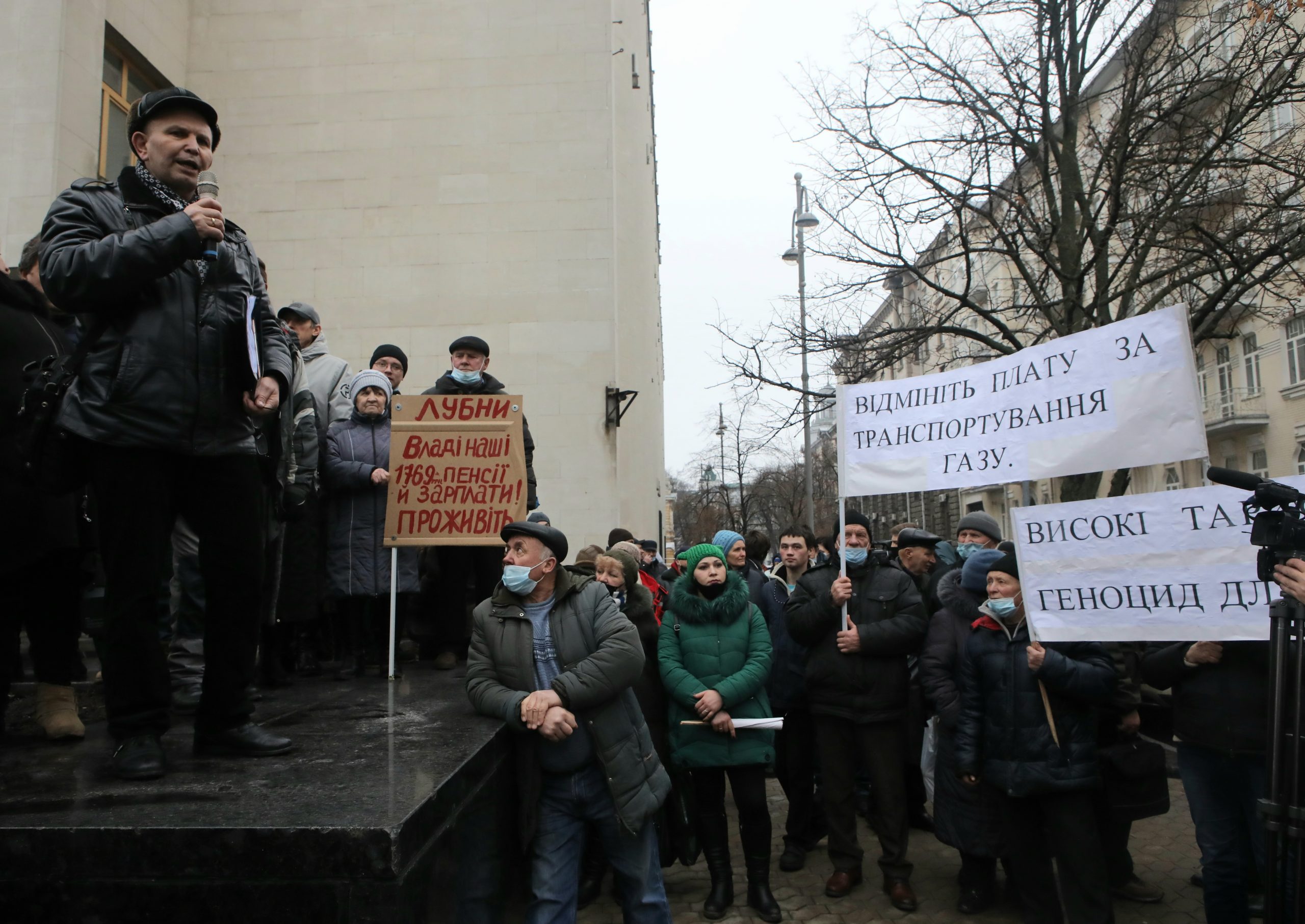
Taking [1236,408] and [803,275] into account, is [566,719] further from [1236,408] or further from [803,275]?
[1236,408]

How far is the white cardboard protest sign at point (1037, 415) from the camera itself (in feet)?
13.1

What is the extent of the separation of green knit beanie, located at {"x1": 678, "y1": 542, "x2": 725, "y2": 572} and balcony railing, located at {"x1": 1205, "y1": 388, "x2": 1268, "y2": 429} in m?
29.7

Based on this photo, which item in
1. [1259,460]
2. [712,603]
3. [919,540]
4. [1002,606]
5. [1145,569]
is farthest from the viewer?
[1259,460]

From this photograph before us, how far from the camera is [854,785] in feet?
17.5

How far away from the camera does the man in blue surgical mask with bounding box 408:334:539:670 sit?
585 centimetres

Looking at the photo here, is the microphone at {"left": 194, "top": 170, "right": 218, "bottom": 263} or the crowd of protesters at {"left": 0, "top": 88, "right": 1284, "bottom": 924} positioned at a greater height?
the microphone at {"left": 194, "top": 170, "right": 218, "bottom": 263}

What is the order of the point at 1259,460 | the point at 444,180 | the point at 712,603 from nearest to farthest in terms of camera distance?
1. the point at 712,603
2. the point at 444,180
3. the point at 1259,460

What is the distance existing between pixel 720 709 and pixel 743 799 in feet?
1.92

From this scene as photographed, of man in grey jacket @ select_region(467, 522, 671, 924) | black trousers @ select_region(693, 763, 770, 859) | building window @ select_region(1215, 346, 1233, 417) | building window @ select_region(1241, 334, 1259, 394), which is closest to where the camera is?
man in grey jacket @ select_region(467, 522, 671, 924)

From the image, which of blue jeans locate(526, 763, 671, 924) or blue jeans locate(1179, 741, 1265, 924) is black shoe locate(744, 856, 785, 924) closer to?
blue jeans locate(526, 763, 671, 924)

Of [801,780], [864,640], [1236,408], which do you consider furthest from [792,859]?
[1236,408]

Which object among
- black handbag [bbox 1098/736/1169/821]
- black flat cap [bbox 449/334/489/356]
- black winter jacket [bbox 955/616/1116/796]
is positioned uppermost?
black flat cap [bbox 449/334/489/356]

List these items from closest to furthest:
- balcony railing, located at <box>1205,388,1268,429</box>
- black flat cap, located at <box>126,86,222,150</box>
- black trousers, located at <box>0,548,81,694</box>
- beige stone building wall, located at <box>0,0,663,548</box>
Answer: black flat cap, located at <box>126,86,222,150</box> < black trousers, located at <box>0,548,81,694</box> < beige stone building wall, located at <box>0,0,663,548</box> < balcony railing, located at <box>1205,388,1268,429</box>

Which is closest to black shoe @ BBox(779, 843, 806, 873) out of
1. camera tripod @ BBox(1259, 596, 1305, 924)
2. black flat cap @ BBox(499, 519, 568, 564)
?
black flat cap @ BBox(499, 519, 568, 564)
